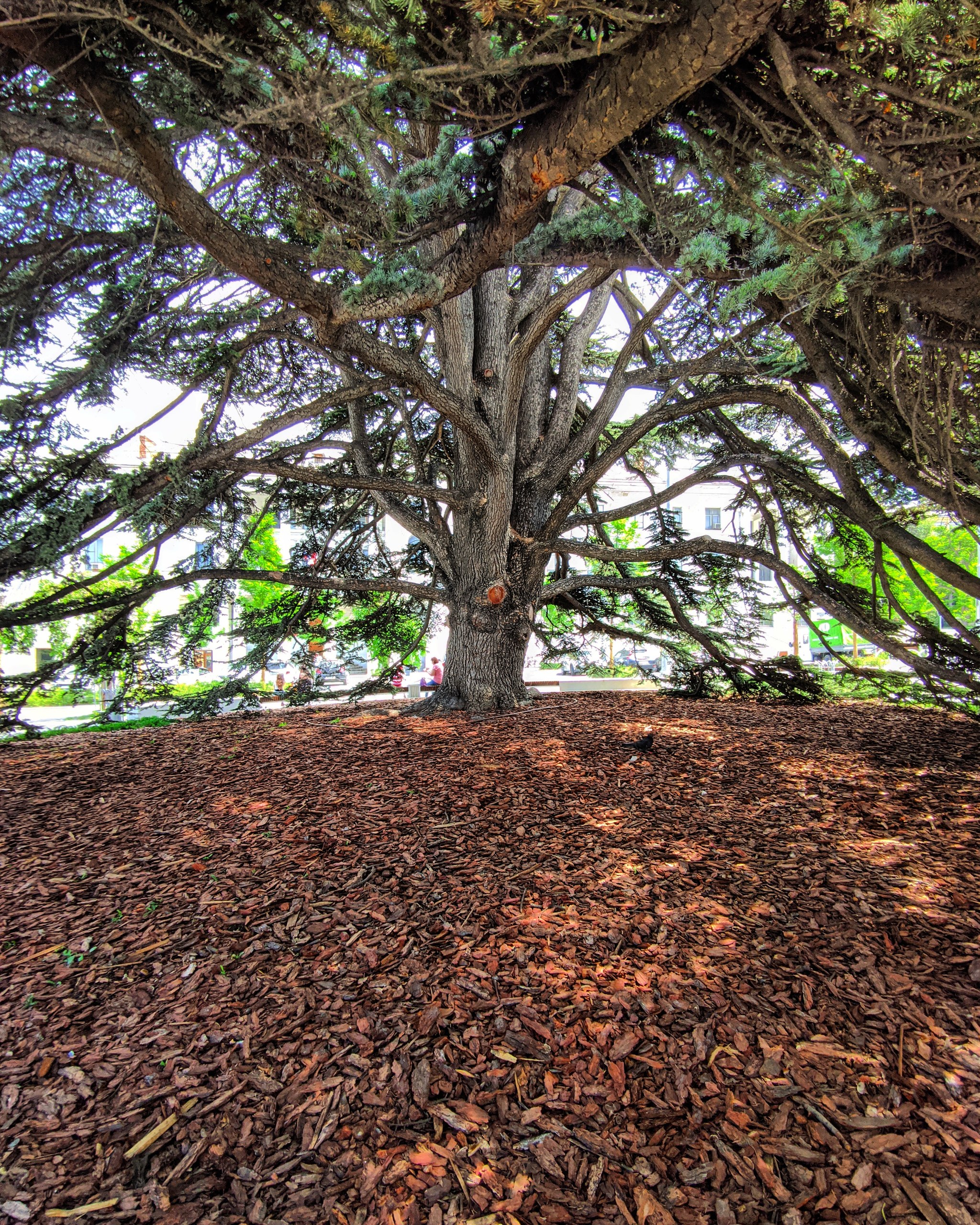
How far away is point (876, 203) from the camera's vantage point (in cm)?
249

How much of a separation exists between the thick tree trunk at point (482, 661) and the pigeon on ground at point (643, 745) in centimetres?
181

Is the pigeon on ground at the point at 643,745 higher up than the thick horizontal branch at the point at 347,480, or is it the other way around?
the thick horizontal branch at the point at 347,480

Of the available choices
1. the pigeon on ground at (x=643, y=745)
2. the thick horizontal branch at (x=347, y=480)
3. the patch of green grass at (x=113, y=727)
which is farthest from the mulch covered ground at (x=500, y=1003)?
the patch of green grass at (x=113, y=727)

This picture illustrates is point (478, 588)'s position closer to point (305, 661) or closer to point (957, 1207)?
point (305, 661)

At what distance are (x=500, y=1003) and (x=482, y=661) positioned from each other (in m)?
4.31

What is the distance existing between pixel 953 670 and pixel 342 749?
181 inches

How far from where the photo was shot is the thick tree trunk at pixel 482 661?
20.5 feet

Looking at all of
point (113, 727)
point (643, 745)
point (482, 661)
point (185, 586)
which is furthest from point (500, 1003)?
point (113, 727)

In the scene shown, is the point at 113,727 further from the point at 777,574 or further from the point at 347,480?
the point at 777,574

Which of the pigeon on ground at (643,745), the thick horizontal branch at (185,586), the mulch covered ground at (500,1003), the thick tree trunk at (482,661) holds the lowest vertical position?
the mulch covered ground at (500,1003)

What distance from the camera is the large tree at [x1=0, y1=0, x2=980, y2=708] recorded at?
7.24 feet

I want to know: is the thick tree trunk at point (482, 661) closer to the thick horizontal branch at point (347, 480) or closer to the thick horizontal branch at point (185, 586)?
the thick horizontal branch at point (185, 586)

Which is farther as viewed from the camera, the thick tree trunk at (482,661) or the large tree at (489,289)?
the thick tree trunk at (482,661)

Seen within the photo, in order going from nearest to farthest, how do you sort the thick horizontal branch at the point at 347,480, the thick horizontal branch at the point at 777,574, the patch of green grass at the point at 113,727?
the thick horizontal branch at the point at 777,574 → the thick horizontal branch at the point at 347,480 → the patch of green grass at the point at 113,727
